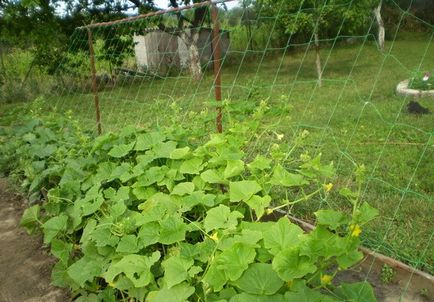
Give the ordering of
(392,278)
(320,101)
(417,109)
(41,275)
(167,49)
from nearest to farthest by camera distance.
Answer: (392,278) < (41,275) < (417,109) < (320,101) < (167,49)

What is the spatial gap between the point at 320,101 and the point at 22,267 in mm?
4532

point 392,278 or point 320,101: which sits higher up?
point 392,278

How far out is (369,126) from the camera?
465 centimetres

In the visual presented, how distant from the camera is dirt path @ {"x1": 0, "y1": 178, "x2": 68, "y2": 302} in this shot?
2430 millimetres

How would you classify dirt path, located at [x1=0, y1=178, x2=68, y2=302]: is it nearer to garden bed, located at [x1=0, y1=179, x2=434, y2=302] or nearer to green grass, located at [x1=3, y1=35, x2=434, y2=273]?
garden bed, located at [x1=0, y1=179, x2=434, y2=302]

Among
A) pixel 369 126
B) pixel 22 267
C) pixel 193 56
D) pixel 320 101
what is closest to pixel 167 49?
pixel 193 56

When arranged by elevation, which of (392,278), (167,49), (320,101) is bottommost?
(320,101)

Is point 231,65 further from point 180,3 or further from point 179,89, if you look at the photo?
point 179,89

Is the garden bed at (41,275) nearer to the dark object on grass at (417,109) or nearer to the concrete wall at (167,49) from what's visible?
the dark object on grass at (417,109)

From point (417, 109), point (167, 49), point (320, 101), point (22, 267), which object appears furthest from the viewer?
point (167, 49)

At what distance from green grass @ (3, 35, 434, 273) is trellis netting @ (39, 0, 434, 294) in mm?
10

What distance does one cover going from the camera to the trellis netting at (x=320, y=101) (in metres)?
2.77

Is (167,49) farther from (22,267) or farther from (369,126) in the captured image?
(22,267)

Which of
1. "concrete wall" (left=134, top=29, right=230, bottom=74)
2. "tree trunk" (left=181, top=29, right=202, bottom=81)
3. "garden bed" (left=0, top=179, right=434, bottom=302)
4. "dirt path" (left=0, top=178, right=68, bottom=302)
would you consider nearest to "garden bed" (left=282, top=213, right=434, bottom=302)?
"garden bed" (left=0, top=179, right=434, bottom=302)
